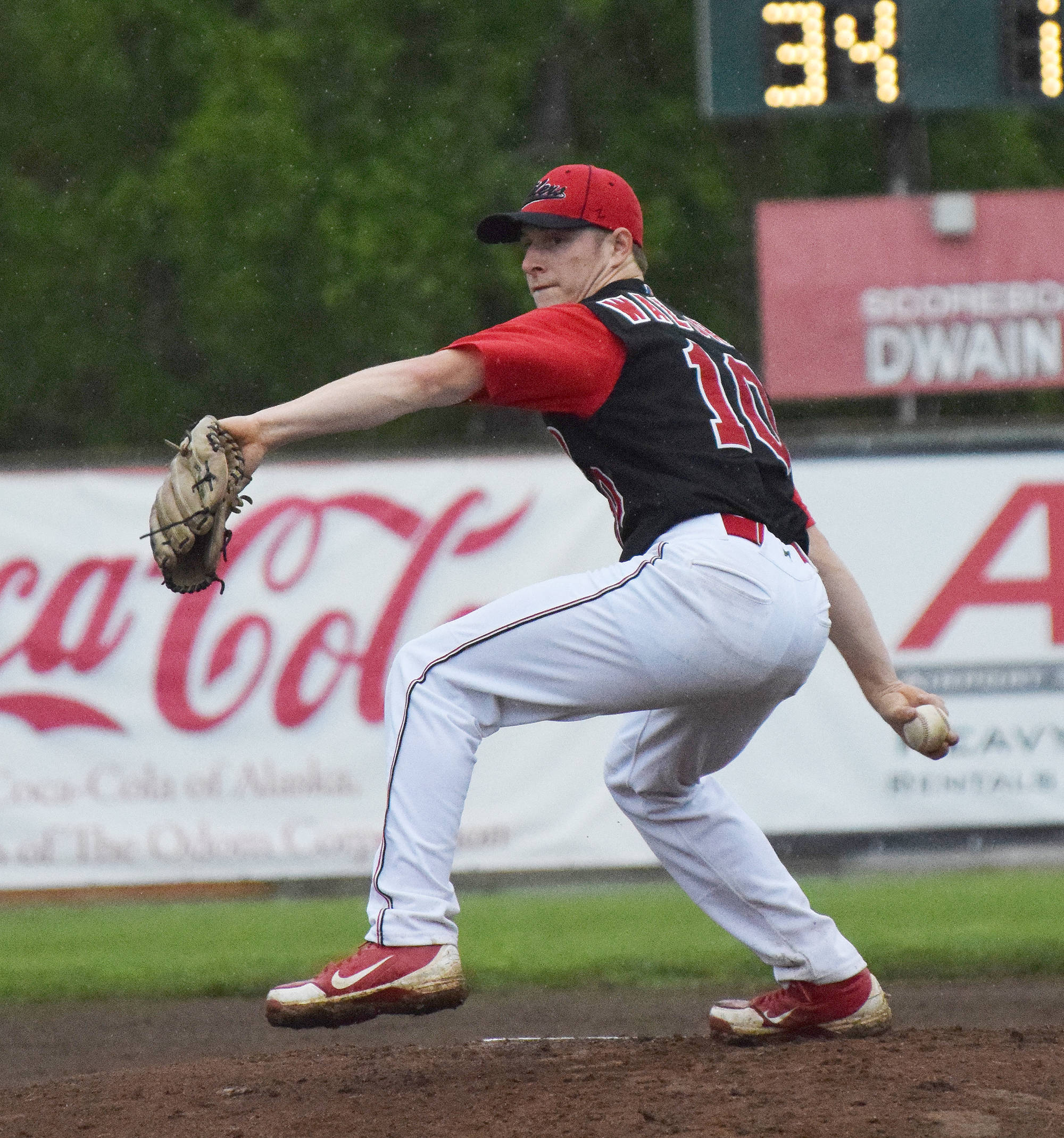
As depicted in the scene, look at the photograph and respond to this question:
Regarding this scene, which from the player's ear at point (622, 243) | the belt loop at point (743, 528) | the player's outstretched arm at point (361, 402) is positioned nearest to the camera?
the player's outstretched arm at point (361, 402)

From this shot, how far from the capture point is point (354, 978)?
332cm

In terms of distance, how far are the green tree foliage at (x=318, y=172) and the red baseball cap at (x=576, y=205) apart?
13378 mm

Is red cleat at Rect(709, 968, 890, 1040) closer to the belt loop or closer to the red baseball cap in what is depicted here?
the belt loop

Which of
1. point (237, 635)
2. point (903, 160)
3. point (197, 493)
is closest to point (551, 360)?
point (197, 493)

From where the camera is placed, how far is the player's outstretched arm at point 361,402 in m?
3.22

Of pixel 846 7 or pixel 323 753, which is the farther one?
pixel 846 7

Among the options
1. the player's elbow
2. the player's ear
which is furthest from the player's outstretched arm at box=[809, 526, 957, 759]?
the player's elbow

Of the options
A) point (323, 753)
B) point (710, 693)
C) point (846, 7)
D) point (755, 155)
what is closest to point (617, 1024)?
point (710, 693)

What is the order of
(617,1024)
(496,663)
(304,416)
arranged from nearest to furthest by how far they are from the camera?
(304,416) < (496,663) < (617,1024)

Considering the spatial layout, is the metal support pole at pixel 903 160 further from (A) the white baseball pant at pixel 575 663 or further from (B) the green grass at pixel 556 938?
(A) the white baseball pant at pixel 575 663

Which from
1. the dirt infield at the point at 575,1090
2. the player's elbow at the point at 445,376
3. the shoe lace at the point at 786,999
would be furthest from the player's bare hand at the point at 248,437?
the shoe lace at the point at 786,999

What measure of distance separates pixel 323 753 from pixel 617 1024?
2.60m

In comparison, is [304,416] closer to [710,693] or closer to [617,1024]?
[710,693]

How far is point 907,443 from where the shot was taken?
781 cm
